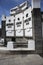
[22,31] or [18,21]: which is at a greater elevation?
[18,21]

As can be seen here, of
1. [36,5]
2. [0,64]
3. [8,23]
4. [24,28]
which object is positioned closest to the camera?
[0,64]

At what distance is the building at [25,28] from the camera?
834 centimetres

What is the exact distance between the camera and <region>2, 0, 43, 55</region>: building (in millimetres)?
8344

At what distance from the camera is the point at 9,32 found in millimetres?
26047

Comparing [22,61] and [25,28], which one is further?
[25,28]

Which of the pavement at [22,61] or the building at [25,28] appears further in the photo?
the building at [25,28]

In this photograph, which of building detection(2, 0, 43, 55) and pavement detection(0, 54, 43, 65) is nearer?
pavement detection(0, 54, 43, 65)

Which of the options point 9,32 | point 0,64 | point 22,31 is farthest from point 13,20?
point 0,64

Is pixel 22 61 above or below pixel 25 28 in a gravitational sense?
below

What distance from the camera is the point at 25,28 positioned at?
862 inches

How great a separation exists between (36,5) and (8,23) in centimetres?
1796

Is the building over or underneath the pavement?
over

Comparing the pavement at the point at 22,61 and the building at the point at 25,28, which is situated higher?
the building at the point at 25,28

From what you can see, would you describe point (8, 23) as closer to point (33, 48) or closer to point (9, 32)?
point (9, 32)
